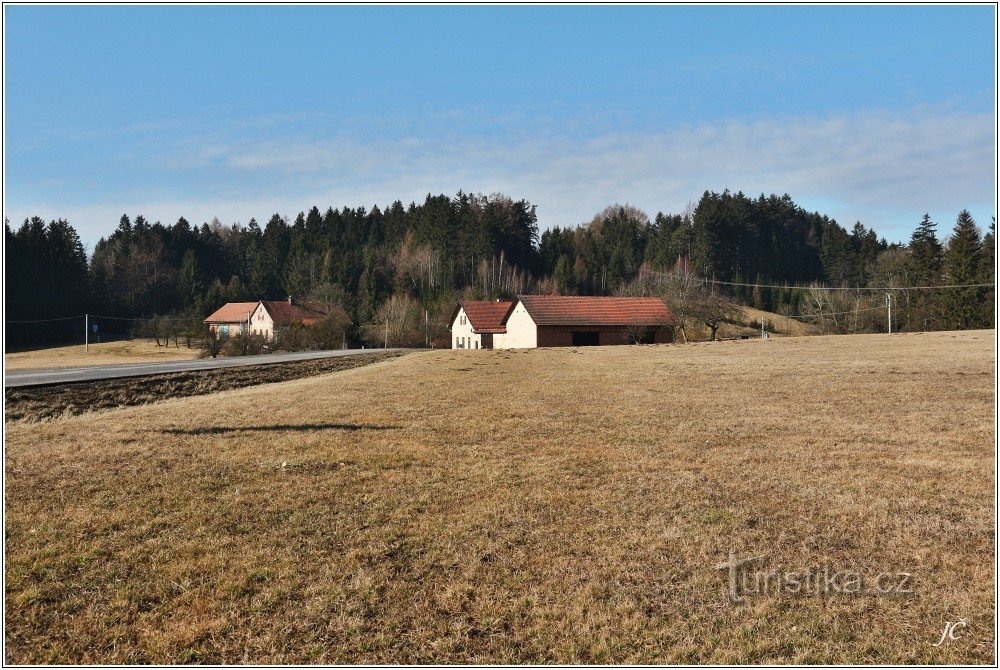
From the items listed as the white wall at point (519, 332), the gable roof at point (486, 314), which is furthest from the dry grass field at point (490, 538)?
the gable roof at point (486, 314)

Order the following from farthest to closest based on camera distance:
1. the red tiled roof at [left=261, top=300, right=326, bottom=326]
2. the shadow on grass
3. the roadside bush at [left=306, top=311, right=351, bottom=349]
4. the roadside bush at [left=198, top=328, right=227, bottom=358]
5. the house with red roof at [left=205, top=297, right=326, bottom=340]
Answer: the red tiled roof at [left=261, top=300, right=326, bottom=326] → the house with red roof at [left=205, top=297, right=326, bottom=340] → the roadside bush at [left=306, top=311, right=351, bottom=349] → the roadside bush at [left=198, top=328, right=227, bottom=358] → the shadow on grass

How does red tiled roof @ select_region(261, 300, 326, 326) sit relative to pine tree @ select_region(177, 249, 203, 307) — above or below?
below

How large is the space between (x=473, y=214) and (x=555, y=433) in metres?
94.3

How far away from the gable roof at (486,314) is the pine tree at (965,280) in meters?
40.2

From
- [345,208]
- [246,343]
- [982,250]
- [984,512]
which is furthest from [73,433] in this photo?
[345,208]

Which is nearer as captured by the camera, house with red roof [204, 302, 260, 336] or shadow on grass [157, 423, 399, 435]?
shadow on grass [157, 423, 399, 435]

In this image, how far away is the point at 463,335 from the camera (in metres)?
70.4

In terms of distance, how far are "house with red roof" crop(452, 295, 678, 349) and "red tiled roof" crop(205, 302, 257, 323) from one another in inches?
1379

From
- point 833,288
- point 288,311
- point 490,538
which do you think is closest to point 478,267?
point 288,311

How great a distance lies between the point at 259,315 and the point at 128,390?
6936 centimetres

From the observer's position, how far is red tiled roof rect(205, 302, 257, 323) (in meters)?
91.2

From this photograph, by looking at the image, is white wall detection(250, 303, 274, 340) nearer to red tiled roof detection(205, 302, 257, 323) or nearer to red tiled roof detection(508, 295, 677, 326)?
red tiled roof detection(205, 302, 257, 323)

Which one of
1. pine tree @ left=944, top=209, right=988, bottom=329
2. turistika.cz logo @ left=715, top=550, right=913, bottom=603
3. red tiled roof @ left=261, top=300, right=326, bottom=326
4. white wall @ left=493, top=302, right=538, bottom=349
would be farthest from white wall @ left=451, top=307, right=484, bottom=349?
turistika.cz logo @ left=715, top=550, right=913, bottom=603
